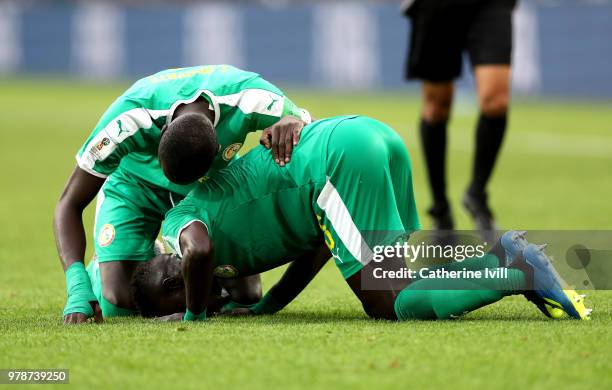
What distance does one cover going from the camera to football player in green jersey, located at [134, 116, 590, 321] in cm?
408

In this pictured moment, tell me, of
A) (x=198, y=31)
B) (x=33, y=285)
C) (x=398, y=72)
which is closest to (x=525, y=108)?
(x=398, y=72)

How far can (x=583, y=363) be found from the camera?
3.35 meters

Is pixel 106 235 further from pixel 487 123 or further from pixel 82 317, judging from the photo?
pixel 487 123

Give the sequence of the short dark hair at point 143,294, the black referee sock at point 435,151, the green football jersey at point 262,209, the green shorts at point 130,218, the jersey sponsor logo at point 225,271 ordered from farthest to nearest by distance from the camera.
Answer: the black referee sock at point 435,151 → the green shorts at point 130,218 → the short dark hair at point 143,294 → the jersey sponsor logo at point 225,271 → the green football jersey at point 262,209

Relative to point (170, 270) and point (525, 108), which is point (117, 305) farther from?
point (525, 108)

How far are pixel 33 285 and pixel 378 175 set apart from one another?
2.11 m

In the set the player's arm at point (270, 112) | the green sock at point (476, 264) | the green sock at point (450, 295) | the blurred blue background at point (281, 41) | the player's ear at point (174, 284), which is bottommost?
the blurred blue background at point (281, 41)

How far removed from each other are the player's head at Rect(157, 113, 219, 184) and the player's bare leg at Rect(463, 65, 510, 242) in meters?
2.63

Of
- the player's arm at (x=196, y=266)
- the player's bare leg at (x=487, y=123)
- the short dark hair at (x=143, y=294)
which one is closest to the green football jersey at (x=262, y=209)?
the player's arm at (x=196, y=266)

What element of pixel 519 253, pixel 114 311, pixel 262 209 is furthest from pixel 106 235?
pixel 519 253

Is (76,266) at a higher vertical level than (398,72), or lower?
higher

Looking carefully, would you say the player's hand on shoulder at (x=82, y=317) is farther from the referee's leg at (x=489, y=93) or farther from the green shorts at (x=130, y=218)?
the referee's leg at (x=489, y=93)

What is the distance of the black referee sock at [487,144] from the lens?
21.8ft

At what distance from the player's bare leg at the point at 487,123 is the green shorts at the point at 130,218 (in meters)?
2.03
